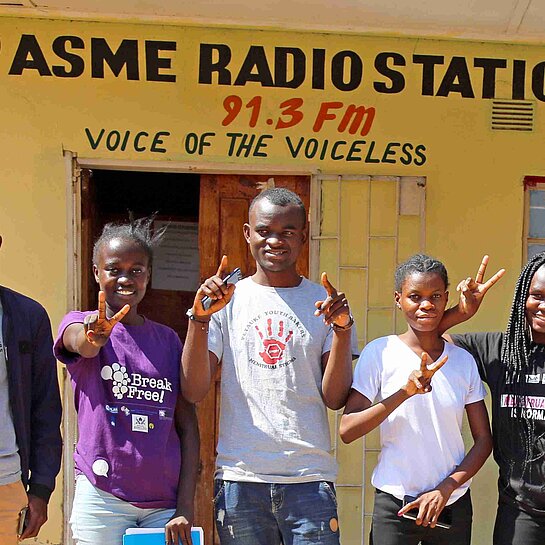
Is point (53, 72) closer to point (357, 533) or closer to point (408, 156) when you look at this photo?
point (408, 156)

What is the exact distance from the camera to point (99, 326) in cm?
230

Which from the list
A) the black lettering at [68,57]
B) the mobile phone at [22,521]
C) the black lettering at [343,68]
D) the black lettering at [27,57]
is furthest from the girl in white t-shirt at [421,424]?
the black lettering at [27,57]

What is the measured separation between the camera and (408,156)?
13.8ft

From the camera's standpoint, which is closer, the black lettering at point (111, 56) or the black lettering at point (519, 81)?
the black lettering at point (111, 56)

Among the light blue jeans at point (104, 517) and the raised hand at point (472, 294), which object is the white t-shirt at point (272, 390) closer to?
the light blue jeans at point (104, 517)

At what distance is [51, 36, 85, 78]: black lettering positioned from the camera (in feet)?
13.3

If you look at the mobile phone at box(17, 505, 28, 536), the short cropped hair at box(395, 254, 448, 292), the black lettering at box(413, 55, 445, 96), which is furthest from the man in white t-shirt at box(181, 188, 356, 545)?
the black lettering at box(413, 55, 445, 96)

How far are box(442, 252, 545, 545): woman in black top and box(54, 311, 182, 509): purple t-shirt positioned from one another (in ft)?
3.47

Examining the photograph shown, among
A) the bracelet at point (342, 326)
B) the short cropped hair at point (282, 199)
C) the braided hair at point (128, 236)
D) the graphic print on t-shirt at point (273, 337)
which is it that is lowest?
the graphic print on t-shirt at point (273, 337)

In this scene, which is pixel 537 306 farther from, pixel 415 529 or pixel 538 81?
pixel 538 81

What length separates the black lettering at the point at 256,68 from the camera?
4.11 metres

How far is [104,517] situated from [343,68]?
2763mm

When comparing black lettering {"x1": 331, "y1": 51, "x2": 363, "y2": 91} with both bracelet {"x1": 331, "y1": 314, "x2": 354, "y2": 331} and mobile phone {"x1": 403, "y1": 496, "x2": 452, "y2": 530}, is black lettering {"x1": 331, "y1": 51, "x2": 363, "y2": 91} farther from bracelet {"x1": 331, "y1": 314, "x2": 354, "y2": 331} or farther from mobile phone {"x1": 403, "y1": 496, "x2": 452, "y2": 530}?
→ mobile phone {"x1": 403, "y1": 496, "x2": 452, "y2": 530}

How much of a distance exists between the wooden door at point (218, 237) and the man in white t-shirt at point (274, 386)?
1.63m
